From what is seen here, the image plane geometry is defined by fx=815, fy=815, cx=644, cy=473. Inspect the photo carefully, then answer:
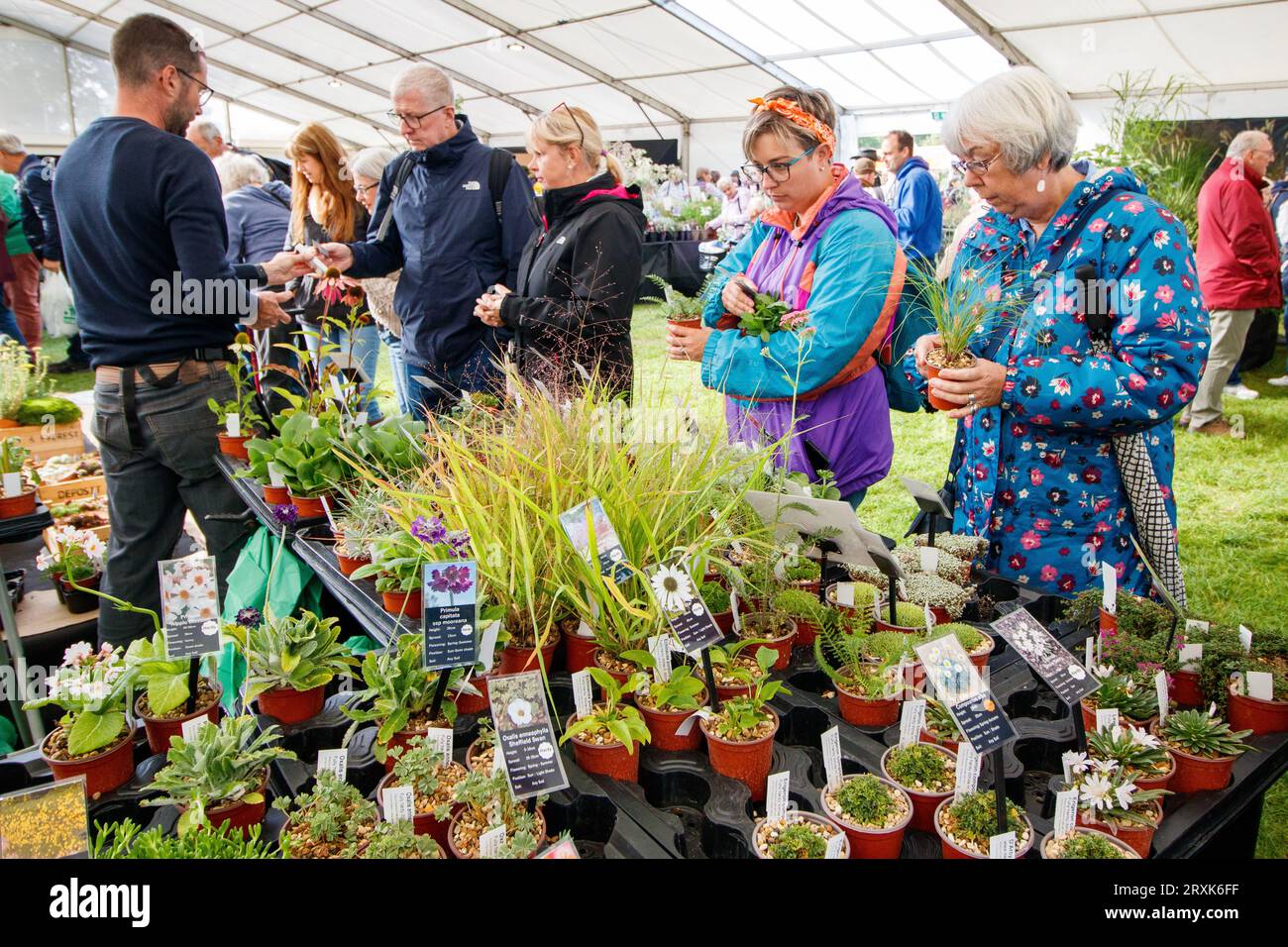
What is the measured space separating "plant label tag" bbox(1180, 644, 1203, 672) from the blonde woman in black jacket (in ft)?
5.78

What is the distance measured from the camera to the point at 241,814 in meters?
1.33

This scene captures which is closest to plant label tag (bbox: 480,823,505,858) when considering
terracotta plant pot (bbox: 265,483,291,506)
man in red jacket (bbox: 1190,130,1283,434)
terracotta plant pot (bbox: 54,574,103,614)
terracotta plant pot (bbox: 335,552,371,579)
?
terracotta plant pot (bbox: 335,552,371,579)

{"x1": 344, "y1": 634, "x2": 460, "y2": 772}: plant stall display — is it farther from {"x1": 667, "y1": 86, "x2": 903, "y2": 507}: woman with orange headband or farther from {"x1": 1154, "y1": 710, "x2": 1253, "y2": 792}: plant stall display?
{"x1": 1154, "y1": 710, "x2": 1253, "y2": 792}: plant stall display

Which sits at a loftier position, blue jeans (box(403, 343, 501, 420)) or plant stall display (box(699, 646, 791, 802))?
blue jeans (box(403, 343, 501, 420))

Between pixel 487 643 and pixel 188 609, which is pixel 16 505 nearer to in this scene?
pixel 188 609

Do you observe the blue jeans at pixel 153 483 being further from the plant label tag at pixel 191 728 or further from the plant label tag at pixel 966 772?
the plant label tag at pixel 966 772

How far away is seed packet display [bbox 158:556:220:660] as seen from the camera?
149cm

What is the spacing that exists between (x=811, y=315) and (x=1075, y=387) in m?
0.68

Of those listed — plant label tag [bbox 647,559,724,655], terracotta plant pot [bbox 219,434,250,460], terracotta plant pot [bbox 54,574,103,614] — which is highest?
terracotta plant pot [bbox 219,434,250,460]

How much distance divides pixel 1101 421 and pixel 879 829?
1127 mm

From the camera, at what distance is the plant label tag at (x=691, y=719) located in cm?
146

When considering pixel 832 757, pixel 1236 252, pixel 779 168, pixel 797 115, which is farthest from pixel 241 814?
pixel 1236 252

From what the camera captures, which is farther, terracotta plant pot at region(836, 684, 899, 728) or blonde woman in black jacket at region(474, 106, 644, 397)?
blonde woman in black jacket at region(474, 106, 644, 397)

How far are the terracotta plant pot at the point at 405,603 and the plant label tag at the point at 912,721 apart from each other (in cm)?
103
